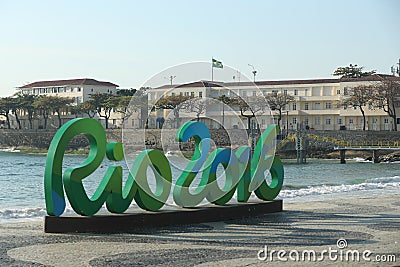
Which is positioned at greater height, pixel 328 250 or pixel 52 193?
pixel 52 193

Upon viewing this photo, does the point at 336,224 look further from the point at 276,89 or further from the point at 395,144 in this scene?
the point at 276,89

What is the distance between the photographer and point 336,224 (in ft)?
42.1

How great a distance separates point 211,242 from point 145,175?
2.27 metres

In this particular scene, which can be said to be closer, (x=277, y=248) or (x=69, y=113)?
(x=277, y=248)

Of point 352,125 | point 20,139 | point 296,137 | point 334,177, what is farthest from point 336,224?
point 20,139

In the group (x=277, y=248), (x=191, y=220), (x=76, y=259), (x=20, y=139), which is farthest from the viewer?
(x=20, y=139)

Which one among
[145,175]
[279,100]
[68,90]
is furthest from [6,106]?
[145,175]

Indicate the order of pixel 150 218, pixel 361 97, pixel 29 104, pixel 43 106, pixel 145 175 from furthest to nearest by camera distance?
pixel 29 104, pixel 43 106, pixel 361 97, pixel 145 175, pixel 150 218

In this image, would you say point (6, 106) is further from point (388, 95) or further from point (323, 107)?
point (388, 95)

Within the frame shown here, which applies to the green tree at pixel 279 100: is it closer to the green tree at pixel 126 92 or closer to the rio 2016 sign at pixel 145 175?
the green tree at pixel 126 92

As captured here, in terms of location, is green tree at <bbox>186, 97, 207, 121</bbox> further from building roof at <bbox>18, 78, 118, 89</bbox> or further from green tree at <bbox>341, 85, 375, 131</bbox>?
building roof at <bbox>18, 78, 118, 89</bbox>

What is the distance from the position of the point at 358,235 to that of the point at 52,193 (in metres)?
5.02

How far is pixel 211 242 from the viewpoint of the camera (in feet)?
35.0

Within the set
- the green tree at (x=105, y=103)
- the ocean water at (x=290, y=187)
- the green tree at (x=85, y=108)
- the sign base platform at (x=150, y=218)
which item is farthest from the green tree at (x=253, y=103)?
the sign base platform at (x=150, y=218)
